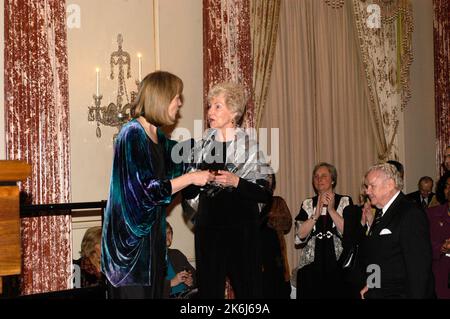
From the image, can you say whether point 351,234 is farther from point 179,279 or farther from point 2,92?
point 2,92

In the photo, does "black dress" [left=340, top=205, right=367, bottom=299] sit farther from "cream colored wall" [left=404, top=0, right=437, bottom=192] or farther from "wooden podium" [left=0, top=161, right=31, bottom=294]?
"cream colored wall" [left=404, top=0, right=437, bottom=192]

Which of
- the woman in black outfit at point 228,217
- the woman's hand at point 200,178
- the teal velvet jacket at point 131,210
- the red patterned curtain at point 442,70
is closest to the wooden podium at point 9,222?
the teal velvet jacket at point 131,210

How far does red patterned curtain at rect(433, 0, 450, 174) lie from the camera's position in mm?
9938

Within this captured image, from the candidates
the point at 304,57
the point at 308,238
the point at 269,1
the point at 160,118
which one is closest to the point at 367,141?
the point at 304,57

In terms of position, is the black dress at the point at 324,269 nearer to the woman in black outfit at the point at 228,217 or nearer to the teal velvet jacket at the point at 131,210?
the woman in black outfit at the point at 228,217

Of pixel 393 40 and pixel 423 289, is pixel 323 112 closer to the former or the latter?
pixel 393 40

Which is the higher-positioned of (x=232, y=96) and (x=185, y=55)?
(x=185, y=55)

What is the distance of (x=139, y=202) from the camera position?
3.31 meters

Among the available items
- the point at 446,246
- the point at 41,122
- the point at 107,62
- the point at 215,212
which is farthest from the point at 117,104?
the point at 446,246

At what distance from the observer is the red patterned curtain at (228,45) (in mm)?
6805

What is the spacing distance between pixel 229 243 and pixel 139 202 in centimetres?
71

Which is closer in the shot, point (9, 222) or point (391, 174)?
point (9, 222)

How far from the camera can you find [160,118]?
3363mm

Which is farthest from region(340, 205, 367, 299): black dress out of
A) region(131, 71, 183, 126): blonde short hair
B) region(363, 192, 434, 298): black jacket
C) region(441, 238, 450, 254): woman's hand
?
region(131, 71, 183, 126): blonde short hair
